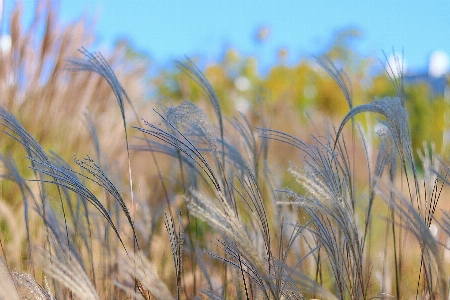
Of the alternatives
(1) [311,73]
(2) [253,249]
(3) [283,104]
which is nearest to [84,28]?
(2) [253,249]

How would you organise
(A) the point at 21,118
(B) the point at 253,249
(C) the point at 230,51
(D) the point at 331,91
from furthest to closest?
(C) the point at 230,51 → (D) the point at 331,91 → (A) the point at 21,118 → (B) the point at 253,249

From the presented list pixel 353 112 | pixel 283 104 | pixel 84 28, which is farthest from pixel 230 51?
pixel 353 112

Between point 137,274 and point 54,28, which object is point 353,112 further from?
point 54,28

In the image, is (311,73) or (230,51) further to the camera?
(230,51)

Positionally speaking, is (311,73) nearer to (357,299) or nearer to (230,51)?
(230,51)

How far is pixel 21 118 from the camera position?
372 centimetres

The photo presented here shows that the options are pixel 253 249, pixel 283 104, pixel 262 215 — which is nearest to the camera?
pixel 253 249

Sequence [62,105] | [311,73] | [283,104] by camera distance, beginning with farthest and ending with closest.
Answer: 1. [311,73]
2. [283,104]
3. [62,105]

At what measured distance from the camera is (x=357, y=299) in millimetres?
1143

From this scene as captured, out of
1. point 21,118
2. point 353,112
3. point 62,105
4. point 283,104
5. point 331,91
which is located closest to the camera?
point 353,112

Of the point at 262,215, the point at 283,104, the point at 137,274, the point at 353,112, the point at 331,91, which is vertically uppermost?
the point at 331,91

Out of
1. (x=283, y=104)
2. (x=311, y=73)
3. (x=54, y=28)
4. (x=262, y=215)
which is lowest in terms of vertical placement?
(x=262, y=215)

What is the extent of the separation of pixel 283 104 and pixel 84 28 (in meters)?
4.44

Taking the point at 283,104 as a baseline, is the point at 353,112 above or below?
below
